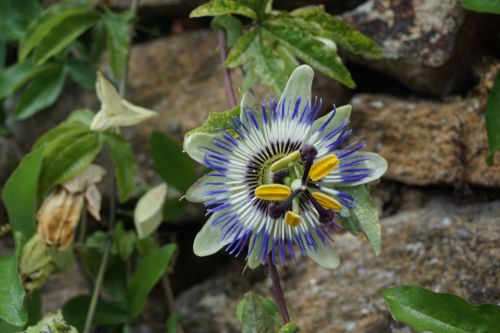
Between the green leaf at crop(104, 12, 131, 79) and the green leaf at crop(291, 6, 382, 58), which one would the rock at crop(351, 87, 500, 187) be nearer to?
the green leaf at crop(291, 6, 382, 58)

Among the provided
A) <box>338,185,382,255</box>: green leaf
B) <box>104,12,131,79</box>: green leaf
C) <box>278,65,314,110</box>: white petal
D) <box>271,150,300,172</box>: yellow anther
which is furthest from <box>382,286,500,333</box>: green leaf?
<box>104,12,131,79</box>: green leaf

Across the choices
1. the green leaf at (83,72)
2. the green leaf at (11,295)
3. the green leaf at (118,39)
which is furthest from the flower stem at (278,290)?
the green leaf at (83,72)

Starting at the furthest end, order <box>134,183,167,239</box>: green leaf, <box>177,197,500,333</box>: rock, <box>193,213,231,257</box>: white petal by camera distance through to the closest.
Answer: <box>134,183,167,239</box>: green leaf, <box>177,197,500,333</box>: rock, <box>193,213,231,257</box>: white petal

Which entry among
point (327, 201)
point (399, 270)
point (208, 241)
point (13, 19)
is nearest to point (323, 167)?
point (327, 201)

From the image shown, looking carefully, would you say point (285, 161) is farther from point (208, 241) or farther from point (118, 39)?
point (118, 39)

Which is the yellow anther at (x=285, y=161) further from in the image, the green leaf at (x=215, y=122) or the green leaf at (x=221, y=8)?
the green leaf at (x=221, y=8)
